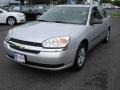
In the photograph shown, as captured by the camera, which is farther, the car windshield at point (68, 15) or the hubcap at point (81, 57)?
the car windshield at point (68, 15)

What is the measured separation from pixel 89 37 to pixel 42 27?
1.21 meters

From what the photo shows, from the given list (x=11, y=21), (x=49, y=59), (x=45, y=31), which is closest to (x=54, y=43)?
(x=49, y=59)

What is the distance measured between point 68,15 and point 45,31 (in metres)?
1.20

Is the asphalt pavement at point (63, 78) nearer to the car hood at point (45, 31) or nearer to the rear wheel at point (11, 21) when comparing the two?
the car hood at point (45, 31)

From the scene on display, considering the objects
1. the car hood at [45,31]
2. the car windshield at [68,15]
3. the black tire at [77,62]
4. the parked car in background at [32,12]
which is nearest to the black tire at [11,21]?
the parked car in background at [32,12]

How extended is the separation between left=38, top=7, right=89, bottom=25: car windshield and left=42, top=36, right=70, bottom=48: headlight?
3.69ft

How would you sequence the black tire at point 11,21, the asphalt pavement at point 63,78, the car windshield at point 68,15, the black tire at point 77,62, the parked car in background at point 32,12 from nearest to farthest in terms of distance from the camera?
1. the asphalt pavement at point 63,78
2. the black tire at point 77,62
3. the car windshield at point 68,15
4. the black tire at point 11,21
5. the parked car in background at point 32,12

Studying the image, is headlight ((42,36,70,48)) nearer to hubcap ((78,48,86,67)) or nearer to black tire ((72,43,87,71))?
black tire ((72,43,87,71))

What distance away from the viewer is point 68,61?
376 cm

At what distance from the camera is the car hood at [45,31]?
3746mm

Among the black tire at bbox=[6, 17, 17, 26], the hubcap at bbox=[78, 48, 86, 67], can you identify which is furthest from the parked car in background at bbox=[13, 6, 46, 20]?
the hubcap at bbox=[78, 48, 86, 67]

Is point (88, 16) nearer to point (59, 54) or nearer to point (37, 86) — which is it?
point (59, 54)

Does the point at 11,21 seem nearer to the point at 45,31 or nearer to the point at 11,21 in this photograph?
the point at 11,21

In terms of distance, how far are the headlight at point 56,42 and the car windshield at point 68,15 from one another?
3.69ft
